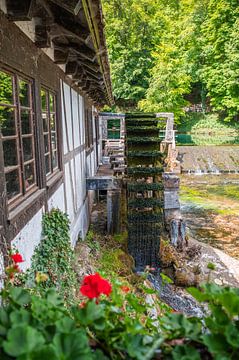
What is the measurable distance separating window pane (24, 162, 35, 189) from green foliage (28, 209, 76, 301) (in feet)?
A: 1.57

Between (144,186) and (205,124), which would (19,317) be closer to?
(144,186)

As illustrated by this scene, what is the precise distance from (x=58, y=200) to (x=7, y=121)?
2032 mm

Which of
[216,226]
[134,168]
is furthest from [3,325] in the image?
[216,226]

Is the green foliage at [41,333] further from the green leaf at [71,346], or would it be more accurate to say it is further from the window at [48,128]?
the window at [48,128]

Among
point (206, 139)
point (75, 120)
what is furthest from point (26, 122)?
point (206, 139)

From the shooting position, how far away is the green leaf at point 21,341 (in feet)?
2.68

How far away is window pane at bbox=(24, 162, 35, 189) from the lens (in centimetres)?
345

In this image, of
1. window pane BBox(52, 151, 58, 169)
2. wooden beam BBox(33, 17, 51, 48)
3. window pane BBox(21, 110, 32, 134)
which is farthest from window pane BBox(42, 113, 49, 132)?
wooden beam BBox(33, 17, 51, 48)

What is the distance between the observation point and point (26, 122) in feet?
11.4

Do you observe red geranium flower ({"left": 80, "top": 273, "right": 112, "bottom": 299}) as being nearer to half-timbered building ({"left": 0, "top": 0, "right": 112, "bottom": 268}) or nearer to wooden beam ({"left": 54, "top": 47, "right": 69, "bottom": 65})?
half-timbered building ({"left": 0, "top": 0, "right": 112, "bottom": 268})

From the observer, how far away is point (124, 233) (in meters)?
7.93

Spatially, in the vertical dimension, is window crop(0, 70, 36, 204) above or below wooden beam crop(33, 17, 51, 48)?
below

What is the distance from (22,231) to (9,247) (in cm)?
39

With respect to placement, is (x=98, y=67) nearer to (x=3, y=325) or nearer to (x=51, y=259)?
(x=51, y=259)
